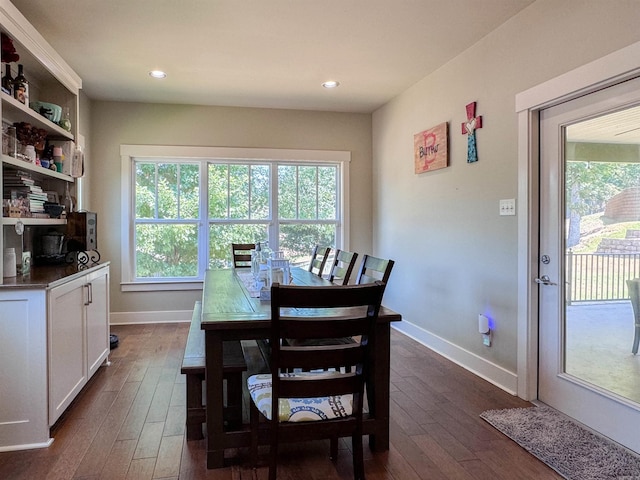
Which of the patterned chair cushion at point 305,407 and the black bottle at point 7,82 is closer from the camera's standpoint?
the patterned chair cushion at point 305,407

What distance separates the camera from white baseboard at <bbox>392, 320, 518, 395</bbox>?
9.70ft

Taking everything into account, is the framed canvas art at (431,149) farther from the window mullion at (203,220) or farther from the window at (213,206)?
the window mullion at (203,220)

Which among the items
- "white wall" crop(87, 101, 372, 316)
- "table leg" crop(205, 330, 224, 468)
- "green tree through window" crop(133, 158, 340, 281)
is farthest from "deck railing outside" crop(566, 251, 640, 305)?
"green tree through window" crop(133, 158, 340, 281)

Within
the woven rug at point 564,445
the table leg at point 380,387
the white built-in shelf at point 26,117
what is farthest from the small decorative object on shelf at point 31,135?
the woven rug at point 564,445

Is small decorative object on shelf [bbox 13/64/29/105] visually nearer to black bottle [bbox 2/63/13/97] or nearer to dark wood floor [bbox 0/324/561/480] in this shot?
black bottle [bbox 2/63/13/97]

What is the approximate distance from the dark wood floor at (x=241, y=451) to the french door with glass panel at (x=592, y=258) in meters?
0.45

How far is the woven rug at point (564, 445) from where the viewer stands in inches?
77.4

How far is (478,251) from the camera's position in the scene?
3311 millimetres

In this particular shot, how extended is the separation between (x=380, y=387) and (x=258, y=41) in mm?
2628

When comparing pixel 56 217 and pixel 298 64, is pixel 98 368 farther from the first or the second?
pixel 298 64

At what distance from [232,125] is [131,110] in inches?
A: 44.3

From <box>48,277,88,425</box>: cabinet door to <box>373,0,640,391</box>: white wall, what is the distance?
9.23 feet

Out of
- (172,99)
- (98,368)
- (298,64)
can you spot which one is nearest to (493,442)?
(98,368)

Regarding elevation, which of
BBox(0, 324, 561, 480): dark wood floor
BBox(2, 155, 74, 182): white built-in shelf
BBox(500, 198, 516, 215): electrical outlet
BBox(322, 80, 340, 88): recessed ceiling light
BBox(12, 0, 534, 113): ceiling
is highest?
BBox(322, 80, 340, 88): recessed ceiling light
